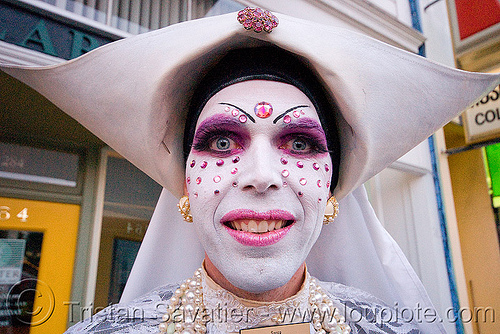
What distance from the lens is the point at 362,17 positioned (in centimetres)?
362

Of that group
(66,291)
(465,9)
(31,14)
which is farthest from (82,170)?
(465,9)

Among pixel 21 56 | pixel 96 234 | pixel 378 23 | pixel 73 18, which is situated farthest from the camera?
pixel 378 23

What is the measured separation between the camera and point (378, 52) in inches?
40.7

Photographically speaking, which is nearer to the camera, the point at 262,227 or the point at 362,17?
the point at 262,227

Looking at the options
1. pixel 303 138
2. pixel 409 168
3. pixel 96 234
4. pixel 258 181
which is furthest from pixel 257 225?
pixel 409 168

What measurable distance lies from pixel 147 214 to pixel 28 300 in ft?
3.58

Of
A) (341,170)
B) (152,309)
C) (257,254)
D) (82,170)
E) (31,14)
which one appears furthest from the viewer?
(82,170)

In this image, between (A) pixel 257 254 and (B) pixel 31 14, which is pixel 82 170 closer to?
(B) pixel 31 14

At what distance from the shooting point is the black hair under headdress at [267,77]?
1105mm

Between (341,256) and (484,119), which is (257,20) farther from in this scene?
(484,119)

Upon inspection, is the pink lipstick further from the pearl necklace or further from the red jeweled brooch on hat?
the red jeweled brooch on hat

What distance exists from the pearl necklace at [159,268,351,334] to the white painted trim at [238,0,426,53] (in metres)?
2.65

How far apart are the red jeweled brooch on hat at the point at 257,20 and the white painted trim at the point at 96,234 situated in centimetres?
230

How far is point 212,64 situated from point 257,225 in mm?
657
